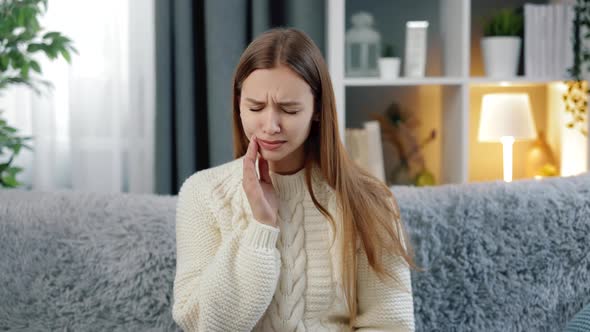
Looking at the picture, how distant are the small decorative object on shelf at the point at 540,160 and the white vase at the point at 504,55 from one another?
38cm

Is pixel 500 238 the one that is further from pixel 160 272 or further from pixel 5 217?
pixel 5 217

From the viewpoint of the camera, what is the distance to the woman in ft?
3.78

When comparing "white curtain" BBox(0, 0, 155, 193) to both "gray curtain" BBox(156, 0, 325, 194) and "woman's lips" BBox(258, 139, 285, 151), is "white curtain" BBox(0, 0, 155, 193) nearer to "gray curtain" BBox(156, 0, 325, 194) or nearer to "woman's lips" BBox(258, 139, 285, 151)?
"gray curtain" BBox(156, 0, 325, 194)

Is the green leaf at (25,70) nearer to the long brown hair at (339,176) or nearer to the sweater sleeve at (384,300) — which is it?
the long brown hair at (339,176)

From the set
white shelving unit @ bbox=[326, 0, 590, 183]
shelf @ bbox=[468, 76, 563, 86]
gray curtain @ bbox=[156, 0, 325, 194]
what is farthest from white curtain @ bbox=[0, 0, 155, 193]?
shelf @ bbox=[468, 76, 563, 86]

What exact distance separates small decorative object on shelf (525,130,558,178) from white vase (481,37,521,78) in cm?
38

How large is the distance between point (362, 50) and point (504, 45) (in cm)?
45

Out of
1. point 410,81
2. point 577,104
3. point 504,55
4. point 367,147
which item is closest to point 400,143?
point 367,147

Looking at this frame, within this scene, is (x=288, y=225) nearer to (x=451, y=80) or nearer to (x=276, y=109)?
(x=276, y=109)

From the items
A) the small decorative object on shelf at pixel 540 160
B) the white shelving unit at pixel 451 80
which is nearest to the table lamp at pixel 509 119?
the white shelving unit at pixel 451 80

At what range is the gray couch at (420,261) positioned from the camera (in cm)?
146

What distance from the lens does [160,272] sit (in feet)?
4.78

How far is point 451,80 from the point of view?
2.53 meters

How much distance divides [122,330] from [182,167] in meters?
1.23
